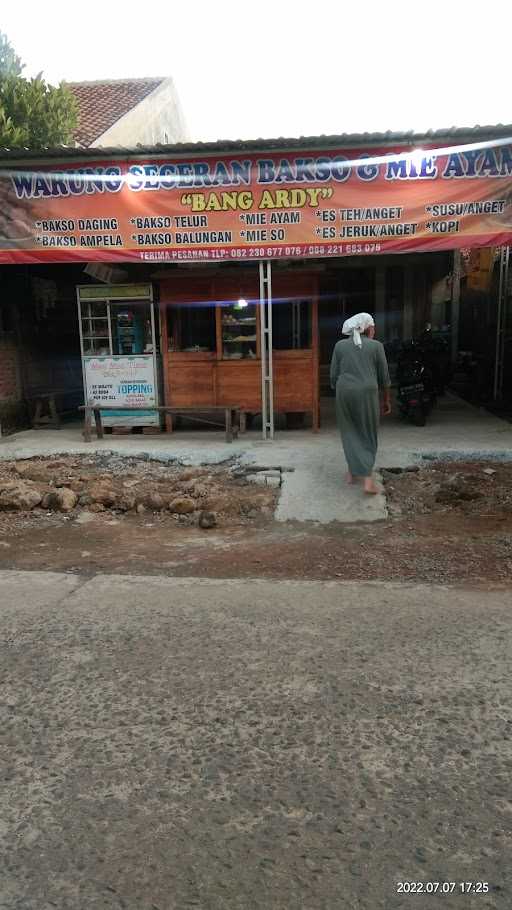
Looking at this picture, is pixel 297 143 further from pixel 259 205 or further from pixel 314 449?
pixel 314 449

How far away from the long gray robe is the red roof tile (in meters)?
13.2

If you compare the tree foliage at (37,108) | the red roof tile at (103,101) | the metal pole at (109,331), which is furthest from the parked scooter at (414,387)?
the red roof tile at (103,101)

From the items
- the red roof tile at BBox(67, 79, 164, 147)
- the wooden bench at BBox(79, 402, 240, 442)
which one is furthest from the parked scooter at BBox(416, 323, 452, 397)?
the red roof tile at BBox(67, 79, 164, 147)

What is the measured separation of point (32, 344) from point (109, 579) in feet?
24.4

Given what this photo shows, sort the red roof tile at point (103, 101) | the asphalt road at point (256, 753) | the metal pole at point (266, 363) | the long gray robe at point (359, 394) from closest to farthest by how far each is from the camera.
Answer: the asphalt road at point (256, 753) → the long gray robe at point (359, 394) → the metal pole at point (266, 363) → the red roof tile at point (103, 101)

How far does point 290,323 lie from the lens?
10430 mm

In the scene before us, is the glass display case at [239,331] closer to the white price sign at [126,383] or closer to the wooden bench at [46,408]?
the white price sign at [126,383]

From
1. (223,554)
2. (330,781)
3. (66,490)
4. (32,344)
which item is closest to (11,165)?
(32,344)

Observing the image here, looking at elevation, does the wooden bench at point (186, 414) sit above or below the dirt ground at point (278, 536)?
above

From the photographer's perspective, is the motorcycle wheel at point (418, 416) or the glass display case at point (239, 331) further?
the motorcycle wheel at point (418, 416)

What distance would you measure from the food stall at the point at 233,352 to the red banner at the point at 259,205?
114 centimetres

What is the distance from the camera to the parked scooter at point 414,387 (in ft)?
31.1

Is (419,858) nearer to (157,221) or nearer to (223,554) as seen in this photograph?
(223,554)

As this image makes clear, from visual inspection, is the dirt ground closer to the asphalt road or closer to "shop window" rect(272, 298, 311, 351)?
the asphalt road
